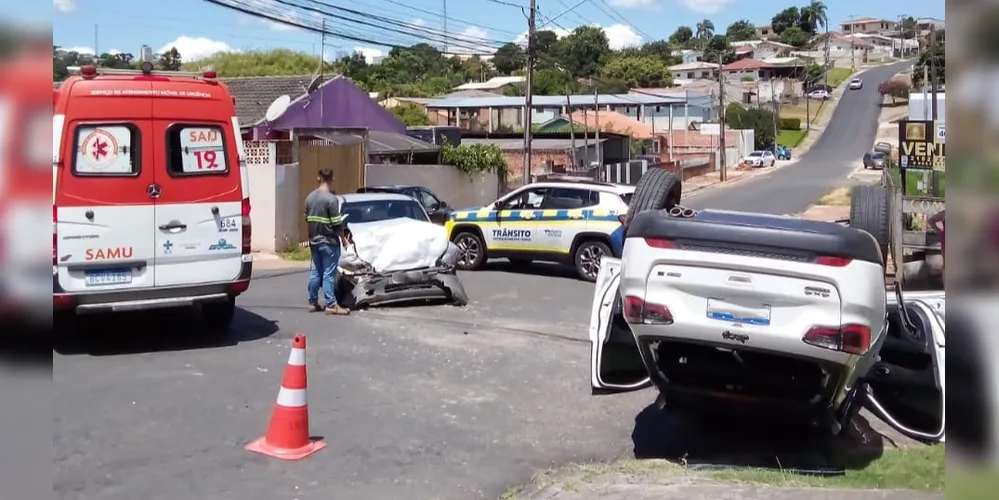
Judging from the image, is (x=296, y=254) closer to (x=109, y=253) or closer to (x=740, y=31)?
(x=109, y=253)

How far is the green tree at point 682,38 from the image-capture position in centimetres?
15350

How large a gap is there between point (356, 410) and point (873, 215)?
4.15m

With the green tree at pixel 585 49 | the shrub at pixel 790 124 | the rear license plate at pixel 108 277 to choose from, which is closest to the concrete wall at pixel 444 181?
the rear license plate at pixel 108 277

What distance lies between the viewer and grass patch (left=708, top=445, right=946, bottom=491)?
5.92 m

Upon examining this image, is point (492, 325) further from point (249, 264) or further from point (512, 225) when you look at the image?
point (512, 225)

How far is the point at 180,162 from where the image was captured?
9.62m

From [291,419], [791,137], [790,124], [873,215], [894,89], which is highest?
[894,89]

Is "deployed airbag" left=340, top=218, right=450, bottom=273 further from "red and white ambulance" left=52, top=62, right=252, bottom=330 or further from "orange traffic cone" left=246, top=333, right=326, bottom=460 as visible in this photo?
"orange traffic cone" left=246, top=333, right=326, bottom=460

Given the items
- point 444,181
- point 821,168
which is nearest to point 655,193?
point 444,181

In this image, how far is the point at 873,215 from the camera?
682 centimetres

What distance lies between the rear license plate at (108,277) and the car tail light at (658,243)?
5.43m

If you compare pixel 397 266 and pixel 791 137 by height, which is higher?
pixel 791 137

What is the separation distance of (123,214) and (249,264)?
1393mm

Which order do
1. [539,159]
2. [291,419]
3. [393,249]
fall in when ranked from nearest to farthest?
[291,419] → [393,249] → [539,159]
